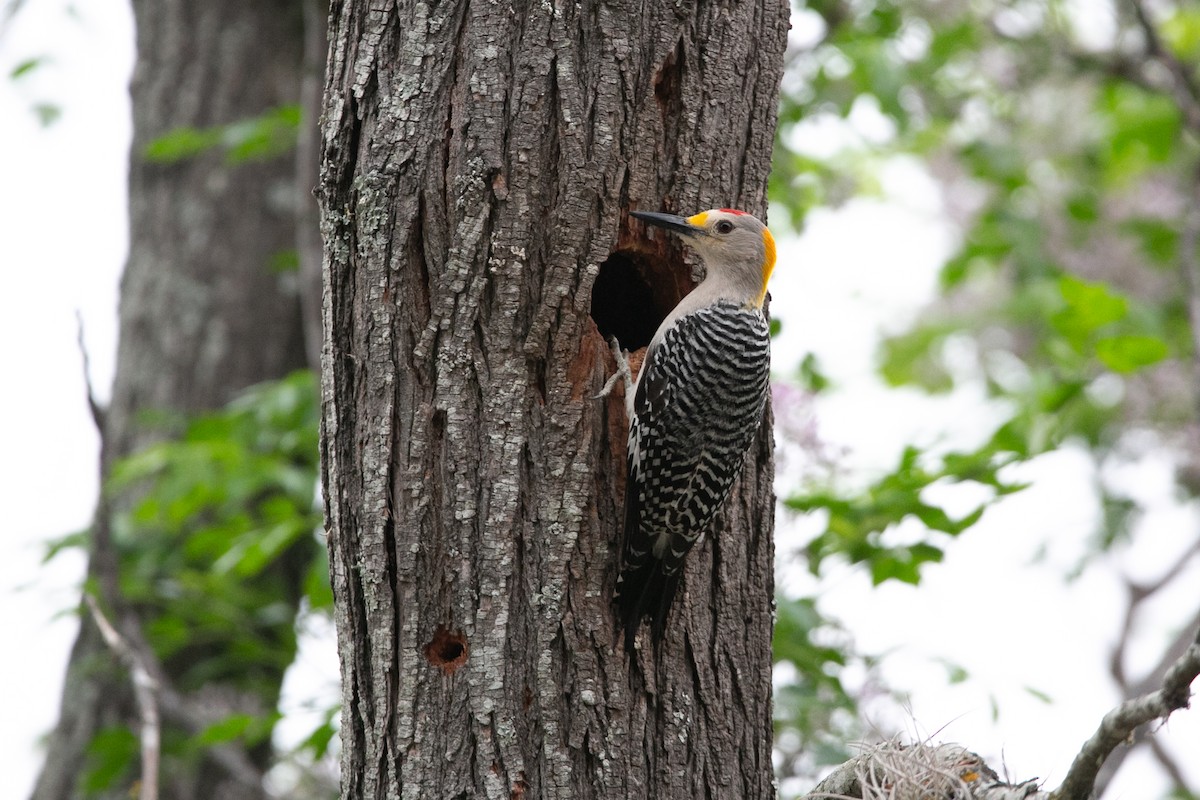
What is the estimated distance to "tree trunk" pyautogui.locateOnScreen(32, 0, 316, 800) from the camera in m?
6.54

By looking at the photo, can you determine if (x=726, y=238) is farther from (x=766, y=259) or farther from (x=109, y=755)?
(x=109, y=755)

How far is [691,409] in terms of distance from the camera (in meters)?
3.64

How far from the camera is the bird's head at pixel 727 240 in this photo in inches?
134

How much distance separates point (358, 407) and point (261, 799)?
3.53m

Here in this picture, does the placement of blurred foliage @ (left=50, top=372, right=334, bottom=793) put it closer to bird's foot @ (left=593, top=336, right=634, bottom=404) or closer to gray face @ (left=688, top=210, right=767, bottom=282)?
bird's foot @ (left=593, top=336, right=634, bottom=404)

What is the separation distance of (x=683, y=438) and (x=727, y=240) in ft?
2.20

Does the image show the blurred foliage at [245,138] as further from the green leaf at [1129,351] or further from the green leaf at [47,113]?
the green leaf at [1129,351]

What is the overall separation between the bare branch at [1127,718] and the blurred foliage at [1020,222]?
1.86m

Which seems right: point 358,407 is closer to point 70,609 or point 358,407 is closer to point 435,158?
point 435,158

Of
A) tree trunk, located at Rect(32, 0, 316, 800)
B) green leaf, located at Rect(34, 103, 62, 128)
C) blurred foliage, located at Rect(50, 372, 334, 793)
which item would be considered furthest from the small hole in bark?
green leaf, located at Rect(34, 103, 62, 128)

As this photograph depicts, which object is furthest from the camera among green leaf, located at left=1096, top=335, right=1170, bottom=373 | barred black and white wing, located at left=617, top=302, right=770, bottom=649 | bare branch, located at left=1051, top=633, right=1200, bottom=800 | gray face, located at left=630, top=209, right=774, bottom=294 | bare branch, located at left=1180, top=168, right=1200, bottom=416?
bare branch, located at left=1180, top=168, right=1200, bottom=416

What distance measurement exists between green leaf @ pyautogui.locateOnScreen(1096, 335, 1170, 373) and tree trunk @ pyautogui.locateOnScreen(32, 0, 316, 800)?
4289 millimetres

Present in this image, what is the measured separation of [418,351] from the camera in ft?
10.1

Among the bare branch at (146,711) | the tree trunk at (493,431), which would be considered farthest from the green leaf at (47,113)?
the tree trunk at (493,431)
